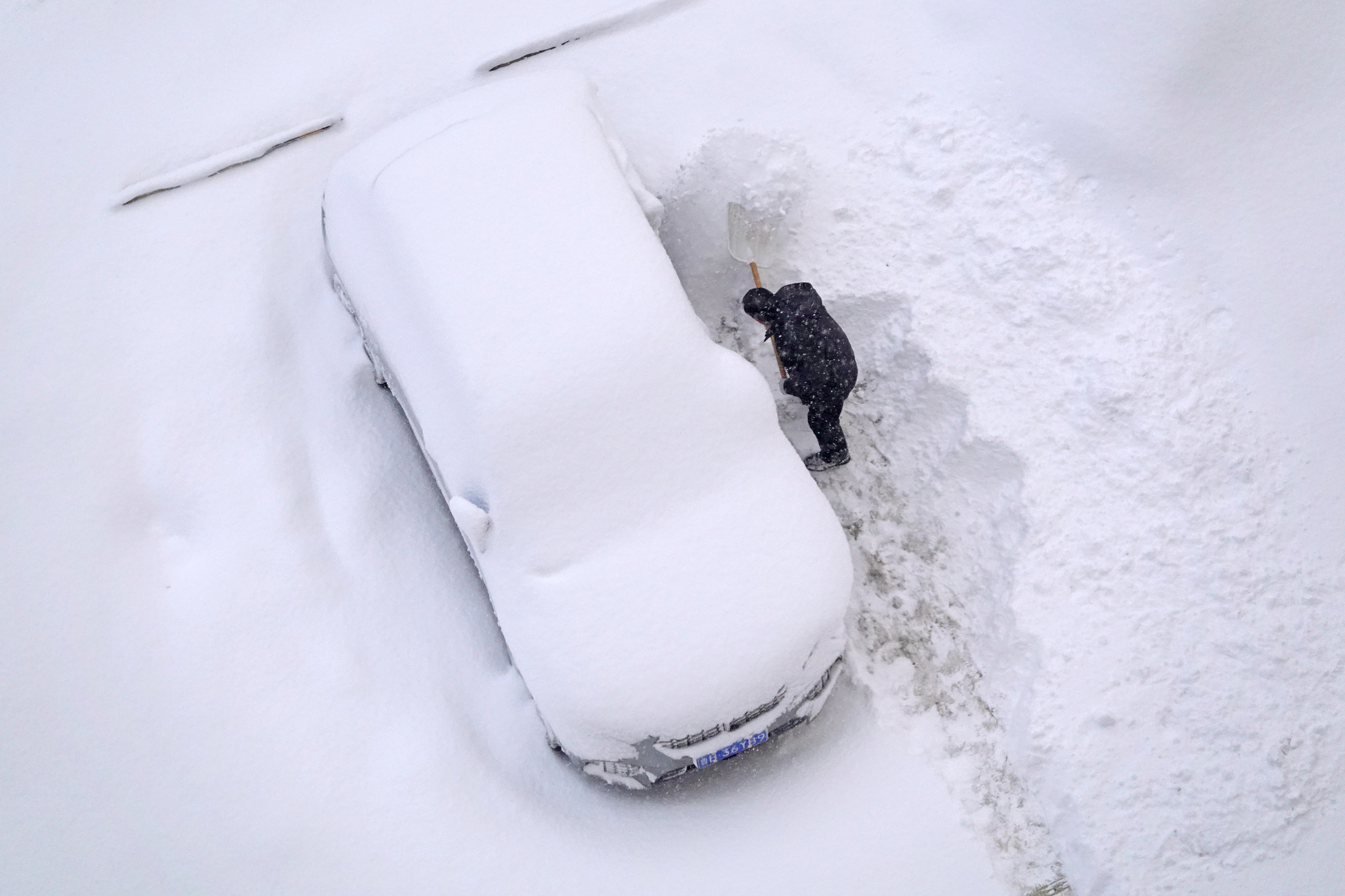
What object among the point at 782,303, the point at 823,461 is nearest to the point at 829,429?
the point at 823,461

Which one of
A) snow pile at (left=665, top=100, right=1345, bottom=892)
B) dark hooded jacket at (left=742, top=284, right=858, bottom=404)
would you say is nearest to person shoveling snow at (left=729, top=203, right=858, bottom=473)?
dark hooded jacket at (left=742, top=284, right=858, bottom=404)

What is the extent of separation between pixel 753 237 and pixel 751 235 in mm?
15

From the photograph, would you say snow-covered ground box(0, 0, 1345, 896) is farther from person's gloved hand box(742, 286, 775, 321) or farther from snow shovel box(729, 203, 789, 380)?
person's gloved hand box(742, 286, 775, 321)

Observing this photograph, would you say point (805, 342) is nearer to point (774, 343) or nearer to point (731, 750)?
point (774, 343)

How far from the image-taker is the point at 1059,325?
4.24 m

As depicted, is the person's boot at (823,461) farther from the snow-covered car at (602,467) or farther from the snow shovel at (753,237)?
the snow-covered car at (602,467)

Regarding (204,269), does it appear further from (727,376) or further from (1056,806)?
(1056,806)

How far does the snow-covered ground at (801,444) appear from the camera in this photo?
3703 mm

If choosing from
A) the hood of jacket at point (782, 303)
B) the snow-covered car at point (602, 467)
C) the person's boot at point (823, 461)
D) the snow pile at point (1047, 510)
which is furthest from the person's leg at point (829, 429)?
the snow-covered car at point (602, 467)

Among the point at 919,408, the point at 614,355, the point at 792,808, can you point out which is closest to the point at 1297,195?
the point at 919,408

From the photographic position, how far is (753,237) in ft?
14.6

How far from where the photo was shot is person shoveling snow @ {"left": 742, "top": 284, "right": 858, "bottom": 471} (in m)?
4.17

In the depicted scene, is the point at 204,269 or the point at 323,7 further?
the point at 323,7

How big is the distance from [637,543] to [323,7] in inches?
145
